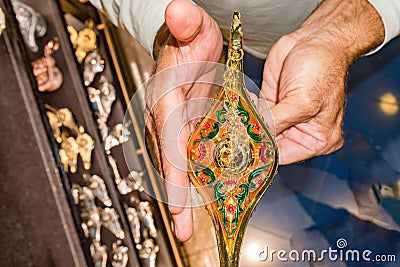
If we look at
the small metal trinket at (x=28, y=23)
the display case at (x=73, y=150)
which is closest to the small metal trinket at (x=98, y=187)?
the display case at (x=73, y=150)

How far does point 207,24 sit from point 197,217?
199 millimetres

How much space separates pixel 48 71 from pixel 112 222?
0.12 m

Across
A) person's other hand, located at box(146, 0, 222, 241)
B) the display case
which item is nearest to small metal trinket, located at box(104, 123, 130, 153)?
the display case

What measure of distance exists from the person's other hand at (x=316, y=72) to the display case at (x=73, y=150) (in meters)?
0.14

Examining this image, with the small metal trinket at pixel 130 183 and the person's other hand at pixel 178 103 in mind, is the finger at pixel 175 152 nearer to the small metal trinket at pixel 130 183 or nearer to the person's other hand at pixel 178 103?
the person's other hand at pixel 178 103

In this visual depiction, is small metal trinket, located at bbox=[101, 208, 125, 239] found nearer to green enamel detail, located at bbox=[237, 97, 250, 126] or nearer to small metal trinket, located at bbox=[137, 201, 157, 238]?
small metal trinket, located at bbox=[137, 201, 157, 238]

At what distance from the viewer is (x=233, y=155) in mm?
358

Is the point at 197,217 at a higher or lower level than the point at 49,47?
lower

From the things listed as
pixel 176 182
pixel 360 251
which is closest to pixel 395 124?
pixel 360 251

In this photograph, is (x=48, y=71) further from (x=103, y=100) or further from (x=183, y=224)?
(x=183, y=224)

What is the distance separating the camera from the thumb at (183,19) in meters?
0.33

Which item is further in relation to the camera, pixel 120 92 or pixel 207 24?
pixel 120 92

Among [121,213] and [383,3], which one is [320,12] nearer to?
[383,3]

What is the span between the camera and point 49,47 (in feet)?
1.60
